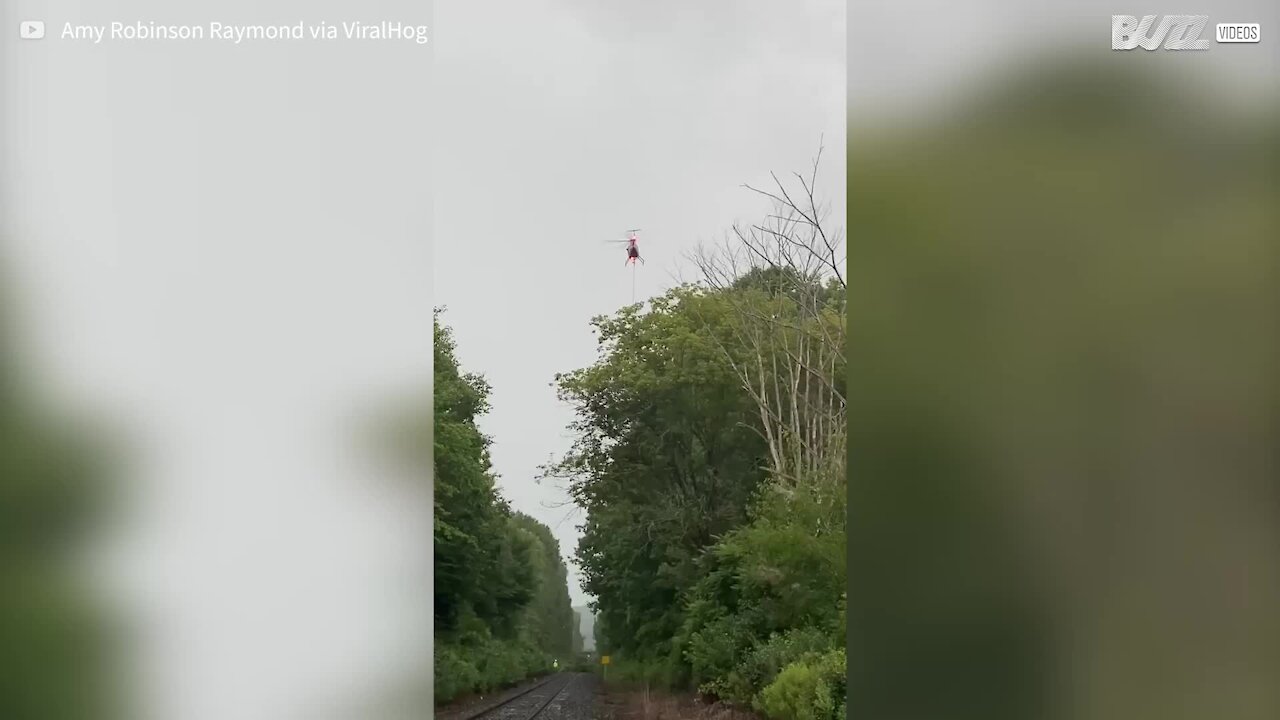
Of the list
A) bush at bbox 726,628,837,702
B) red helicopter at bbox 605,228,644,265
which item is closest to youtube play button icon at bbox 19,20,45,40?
red helicopter at bbox 605,228,644,265

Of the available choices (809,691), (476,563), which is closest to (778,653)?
(809,691)

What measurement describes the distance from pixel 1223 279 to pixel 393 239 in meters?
2.41

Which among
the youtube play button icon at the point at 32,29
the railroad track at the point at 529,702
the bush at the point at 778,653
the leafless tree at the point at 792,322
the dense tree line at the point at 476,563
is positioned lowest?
the railroad track at the point at 529,702

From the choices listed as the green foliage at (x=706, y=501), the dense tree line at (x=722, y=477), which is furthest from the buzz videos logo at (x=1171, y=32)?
the green foliage at (x=706, y=501)

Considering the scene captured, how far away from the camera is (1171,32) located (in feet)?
9.12

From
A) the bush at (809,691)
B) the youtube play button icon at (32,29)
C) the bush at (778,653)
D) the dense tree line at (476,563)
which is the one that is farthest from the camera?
the bush at (778,653)

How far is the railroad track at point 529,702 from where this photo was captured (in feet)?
13.6

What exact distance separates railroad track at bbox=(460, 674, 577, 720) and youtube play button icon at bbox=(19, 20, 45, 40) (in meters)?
3.01

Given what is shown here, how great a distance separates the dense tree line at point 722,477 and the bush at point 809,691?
16 millimetres

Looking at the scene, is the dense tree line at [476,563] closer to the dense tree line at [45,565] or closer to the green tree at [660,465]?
the green tree at [660,465]

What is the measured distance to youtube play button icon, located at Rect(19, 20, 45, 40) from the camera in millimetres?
2891

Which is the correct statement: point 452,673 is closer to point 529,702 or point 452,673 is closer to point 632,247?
point 529,702

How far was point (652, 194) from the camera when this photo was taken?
14.0 feet

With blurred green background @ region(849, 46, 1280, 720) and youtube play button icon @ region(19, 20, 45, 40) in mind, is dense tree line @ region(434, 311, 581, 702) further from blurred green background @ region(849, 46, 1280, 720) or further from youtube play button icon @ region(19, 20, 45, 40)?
blurred green background @ region(849, 46, 1280, 720)
